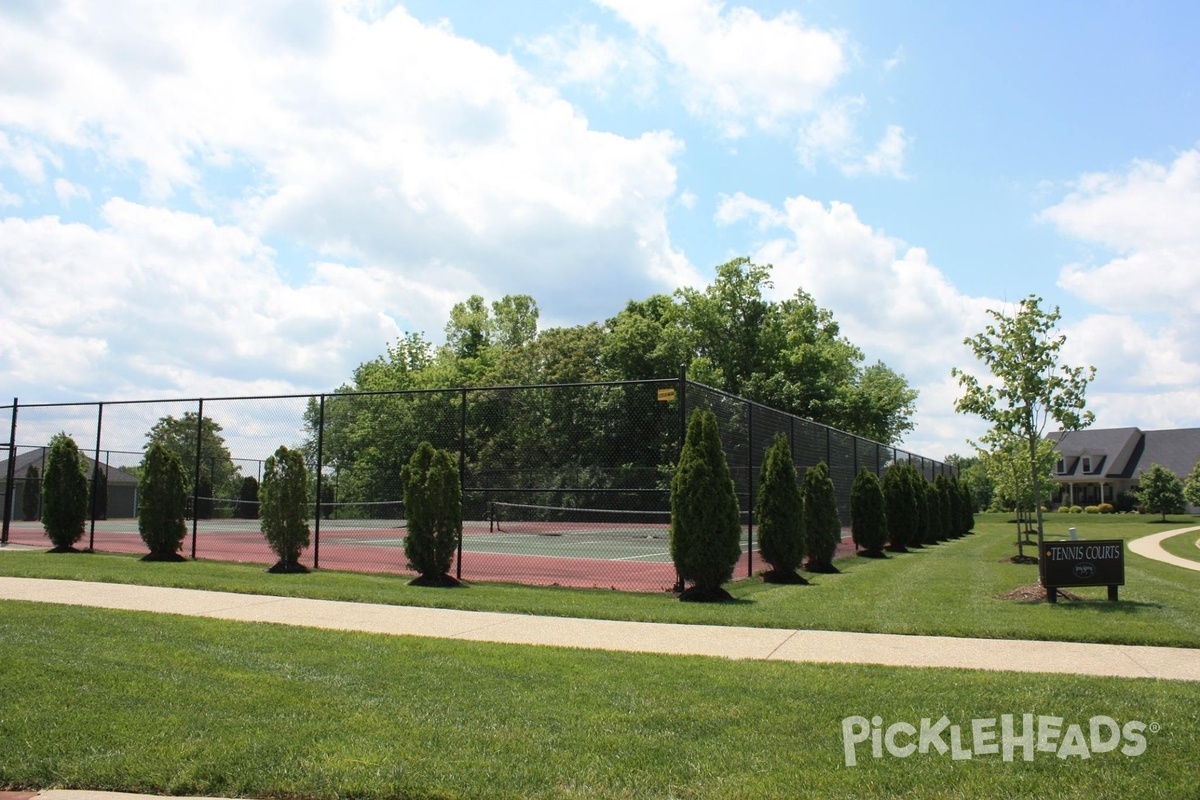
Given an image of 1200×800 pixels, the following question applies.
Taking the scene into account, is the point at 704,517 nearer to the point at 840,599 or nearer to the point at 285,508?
the point at 840,599

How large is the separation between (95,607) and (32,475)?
84.1 feet

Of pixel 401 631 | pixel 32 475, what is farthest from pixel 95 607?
pixel 32 475

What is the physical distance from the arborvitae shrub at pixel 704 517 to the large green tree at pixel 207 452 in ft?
42.4

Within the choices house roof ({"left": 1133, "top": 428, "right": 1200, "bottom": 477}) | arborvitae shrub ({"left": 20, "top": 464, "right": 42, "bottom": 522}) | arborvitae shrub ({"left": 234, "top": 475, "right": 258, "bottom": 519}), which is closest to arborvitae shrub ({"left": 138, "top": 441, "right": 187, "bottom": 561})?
arborvitae shrub ({"left": 234, "top": 475, "right": 258, "bottom": 519})

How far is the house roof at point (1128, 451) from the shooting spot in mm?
63312

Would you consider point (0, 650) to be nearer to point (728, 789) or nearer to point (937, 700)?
point (728, 789)

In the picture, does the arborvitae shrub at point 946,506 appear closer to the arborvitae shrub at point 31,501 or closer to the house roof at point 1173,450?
the arborvitae shrub at point 31,501

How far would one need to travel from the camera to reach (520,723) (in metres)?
5.02

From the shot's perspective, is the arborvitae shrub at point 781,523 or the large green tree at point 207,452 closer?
the arborvitae shrub at point 781,523

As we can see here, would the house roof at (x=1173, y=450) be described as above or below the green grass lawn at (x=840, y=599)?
above

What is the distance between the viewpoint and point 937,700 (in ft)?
17.9

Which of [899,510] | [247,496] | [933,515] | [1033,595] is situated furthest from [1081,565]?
[247,496]

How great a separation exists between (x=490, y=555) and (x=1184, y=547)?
2231cm

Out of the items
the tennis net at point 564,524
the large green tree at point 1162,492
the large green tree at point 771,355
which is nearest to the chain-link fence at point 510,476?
the tennis net at point 564,524
